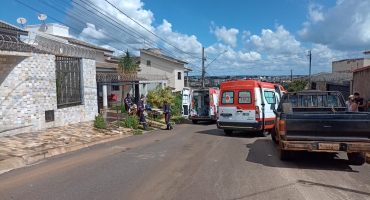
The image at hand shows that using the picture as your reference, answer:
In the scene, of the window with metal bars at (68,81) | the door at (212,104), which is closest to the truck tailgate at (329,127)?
the window with metal bars at (68,81)

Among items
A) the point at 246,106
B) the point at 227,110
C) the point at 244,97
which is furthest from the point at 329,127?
the point at 227,110

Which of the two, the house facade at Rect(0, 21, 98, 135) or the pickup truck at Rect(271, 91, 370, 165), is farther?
the house facade at Rect(0, 21, 98, 135)

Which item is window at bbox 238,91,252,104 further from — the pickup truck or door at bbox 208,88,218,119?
door at bbox 208,88,218,119

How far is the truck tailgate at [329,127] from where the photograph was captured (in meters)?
6.80

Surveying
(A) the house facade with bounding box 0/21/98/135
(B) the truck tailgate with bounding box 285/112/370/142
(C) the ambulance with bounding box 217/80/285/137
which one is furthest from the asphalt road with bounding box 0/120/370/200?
(A) the house facade with bounding box 0/21/98/135

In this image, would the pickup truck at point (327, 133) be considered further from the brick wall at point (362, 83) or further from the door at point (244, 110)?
the brick wall at point (362, 83)

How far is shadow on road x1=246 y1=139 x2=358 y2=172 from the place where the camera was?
7230 millimetres

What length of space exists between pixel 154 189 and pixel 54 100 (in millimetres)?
9391

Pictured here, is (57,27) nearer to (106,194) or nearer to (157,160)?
(157,160)

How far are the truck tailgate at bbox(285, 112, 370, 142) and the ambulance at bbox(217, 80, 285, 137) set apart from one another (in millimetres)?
5371

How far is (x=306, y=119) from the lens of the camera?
7.11 m

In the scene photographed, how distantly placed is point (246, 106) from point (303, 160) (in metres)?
5.23

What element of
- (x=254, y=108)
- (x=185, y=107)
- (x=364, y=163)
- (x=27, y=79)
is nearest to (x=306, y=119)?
(x=364, y=163)

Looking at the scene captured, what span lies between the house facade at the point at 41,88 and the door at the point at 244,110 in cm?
779
